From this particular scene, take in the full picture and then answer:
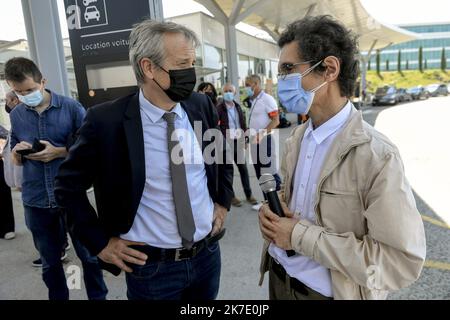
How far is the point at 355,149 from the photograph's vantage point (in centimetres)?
121

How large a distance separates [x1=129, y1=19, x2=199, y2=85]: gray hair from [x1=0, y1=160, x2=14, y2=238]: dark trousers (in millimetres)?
3825

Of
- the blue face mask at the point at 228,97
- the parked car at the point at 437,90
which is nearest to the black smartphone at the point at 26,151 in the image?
the blue face mask at the point at 228,97

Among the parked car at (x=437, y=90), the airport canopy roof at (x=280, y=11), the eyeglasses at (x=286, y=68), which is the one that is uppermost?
the airport canopy roof at (x=280, y=11)

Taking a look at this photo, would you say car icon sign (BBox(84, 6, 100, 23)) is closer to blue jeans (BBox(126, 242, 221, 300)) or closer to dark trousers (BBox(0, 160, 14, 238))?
dark trousers (BBox(0, 160, 14, 238))

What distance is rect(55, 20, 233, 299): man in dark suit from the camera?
153 cm

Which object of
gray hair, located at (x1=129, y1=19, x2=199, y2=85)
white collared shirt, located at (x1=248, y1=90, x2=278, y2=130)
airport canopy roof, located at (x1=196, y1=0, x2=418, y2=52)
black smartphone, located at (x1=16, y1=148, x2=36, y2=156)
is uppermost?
airport canopy roof, located at (x1=196, y1=0, x2=418, y2=52)

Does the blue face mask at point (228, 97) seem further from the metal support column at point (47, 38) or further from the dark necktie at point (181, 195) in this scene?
the dark necktie at point (181, 195)

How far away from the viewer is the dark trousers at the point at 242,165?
17.2 feet

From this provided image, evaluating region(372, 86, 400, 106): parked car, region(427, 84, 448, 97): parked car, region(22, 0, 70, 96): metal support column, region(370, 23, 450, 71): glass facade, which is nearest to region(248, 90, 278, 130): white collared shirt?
region(22, 0, 70, 96): metal support column

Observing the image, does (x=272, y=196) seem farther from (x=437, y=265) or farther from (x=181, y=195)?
(x=437, y=265)

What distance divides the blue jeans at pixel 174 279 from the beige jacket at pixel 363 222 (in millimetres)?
679

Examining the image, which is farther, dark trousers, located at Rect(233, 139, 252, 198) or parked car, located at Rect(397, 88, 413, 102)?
parked car, located at Rect(397, 88, 413, 102)

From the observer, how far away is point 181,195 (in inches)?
63.7
